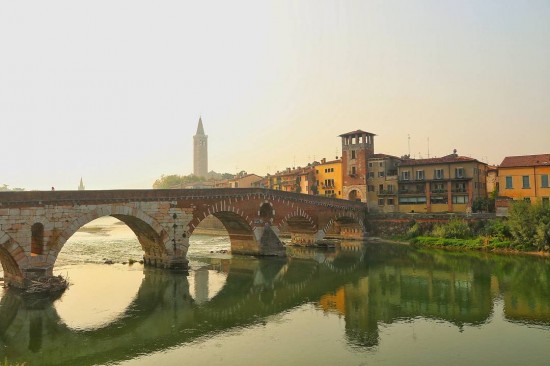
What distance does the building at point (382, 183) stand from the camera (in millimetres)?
66625

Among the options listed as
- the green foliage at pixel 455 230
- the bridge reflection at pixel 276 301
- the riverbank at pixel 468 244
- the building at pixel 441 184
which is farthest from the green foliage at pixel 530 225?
the building at pixel 441 184

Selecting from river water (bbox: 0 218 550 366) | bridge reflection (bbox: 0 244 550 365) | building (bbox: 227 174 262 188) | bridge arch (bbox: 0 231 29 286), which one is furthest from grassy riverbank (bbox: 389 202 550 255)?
building (bbox: 227 174 262 188)

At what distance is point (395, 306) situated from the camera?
1113 inches

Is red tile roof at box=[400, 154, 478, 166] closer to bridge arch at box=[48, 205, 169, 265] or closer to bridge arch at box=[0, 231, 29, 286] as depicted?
bridge arch at box=[48, 205, 169, 265]

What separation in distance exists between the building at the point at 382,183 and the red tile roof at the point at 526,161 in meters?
14.2

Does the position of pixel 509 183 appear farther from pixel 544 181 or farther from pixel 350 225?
pixel 350 225

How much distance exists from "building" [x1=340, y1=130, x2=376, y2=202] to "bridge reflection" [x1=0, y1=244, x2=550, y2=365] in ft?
77.5

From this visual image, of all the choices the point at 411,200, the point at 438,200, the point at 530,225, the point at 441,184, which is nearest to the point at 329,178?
the point at 411,200

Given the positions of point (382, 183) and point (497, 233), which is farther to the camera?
point (382, 183)

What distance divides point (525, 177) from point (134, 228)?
1818 inches

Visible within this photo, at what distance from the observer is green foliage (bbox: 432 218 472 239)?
54.2m

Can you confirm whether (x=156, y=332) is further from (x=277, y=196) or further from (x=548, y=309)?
(x=277, y=196)

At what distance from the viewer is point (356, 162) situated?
228ft

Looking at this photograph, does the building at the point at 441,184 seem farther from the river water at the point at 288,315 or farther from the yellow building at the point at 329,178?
the river water at the point at 288,315
